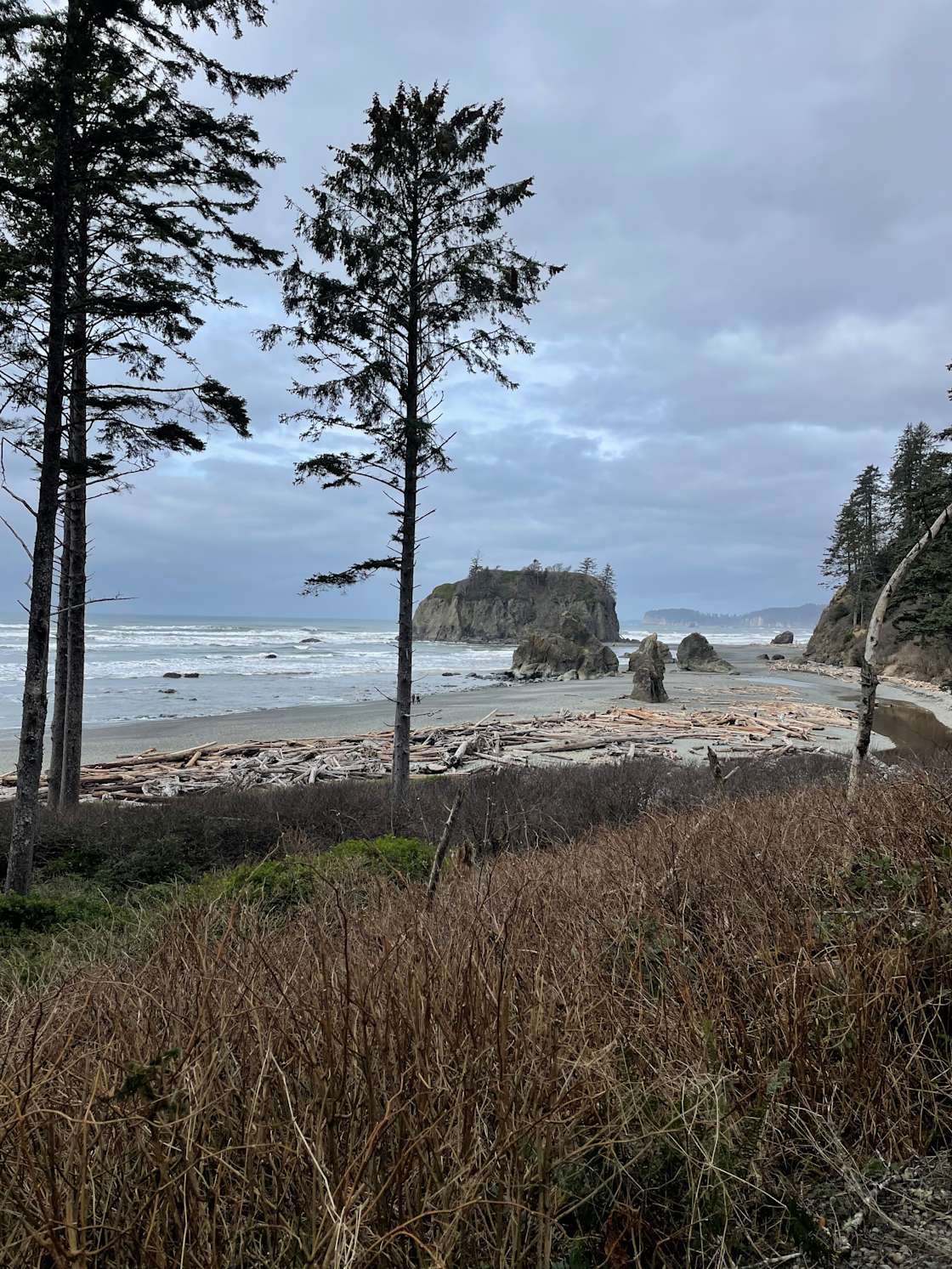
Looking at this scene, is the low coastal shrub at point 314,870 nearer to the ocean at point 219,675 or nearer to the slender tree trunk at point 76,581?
the slender tree trunk at point 76,581

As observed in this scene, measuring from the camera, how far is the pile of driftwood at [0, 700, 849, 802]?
13961 millimetres

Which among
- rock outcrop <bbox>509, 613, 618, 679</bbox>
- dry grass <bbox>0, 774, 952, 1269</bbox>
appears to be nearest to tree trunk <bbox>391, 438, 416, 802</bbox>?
dry grass <bbox>0, 774, 952, 1269</bbox>

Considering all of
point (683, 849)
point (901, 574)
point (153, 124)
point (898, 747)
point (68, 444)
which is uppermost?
point (153, 124)

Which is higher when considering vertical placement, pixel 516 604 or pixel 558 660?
pixel 516 604

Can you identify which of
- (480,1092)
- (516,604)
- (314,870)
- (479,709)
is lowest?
(479,709)

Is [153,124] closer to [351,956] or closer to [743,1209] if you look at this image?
[351,956]

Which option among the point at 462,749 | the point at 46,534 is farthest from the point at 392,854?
the point at 462,749

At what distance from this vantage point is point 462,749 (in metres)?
16.4

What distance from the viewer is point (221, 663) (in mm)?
47438

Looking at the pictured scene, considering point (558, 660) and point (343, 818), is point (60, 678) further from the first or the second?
point (558, 660)

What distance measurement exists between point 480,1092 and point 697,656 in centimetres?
5509

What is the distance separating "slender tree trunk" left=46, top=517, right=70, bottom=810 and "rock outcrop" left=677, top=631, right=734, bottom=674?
4643cm

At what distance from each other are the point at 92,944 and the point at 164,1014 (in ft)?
9.45

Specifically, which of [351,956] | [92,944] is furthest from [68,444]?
[351,956]
